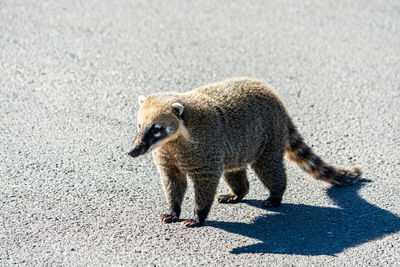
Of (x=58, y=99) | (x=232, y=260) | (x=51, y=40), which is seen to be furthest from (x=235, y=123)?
(x=51, y=40)

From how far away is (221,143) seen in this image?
5359 millimetres

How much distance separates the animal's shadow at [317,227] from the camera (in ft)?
16.3

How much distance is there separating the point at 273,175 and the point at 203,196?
0.82m

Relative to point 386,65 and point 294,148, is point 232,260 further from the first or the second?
point 386,65

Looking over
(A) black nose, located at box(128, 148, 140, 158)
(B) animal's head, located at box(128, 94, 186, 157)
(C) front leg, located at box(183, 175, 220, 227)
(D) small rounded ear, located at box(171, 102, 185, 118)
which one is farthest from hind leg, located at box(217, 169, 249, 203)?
(A) black nose, located at box(128, 148, 140, 158)

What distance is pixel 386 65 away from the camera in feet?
28.7

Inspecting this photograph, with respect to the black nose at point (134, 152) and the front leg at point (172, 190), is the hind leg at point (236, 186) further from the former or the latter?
the black nose at point (134, 152)

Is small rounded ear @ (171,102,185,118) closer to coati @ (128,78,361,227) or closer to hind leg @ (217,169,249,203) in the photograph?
coati @ (128,78,361,227)

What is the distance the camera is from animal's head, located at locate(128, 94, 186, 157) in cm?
490

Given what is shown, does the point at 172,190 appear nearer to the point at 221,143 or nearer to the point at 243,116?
the point at 221,143

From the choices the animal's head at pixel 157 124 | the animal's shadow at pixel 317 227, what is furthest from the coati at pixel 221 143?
the animal's shadow at pixel 317 227

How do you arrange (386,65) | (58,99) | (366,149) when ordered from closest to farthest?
1. (366,149)
2. (58,99)
3. (386,65)

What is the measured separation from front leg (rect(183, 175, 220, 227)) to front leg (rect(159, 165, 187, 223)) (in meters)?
0.15

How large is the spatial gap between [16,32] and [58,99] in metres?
2.46
